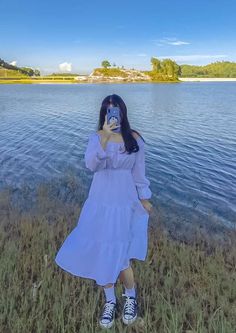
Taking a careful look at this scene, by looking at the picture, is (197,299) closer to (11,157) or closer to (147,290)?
(147,290)

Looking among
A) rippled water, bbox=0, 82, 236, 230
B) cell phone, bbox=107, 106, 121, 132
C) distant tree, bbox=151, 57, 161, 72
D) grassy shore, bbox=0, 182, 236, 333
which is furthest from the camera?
distant tree, bbox=151, 57, 161, 72

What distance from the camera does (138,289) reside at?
4.88 meters

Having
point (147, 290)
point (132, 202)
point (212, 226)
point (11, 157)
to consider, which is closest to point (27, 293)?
point (147, 290)

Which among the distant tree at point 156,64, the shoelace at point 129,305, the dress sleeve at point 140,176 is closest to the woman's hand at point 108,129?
the dress sleeve at point 140,176

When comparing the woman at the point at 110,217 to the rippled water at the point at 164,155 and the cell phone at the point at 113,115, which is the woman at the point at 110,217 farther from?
the rippled water at the point at 164,155

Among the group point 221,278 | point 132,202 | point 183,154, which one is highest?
point 132,202

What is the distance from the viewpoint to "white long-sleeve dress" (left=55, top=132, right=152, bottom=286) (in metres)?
3.82

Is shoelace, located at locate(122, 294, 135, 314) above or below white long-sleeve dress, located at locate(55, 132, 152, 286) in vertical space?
below

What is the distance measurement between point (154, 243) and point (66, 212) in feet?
9.28

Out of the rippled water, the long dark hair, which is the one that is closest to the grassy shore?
the long dark hair

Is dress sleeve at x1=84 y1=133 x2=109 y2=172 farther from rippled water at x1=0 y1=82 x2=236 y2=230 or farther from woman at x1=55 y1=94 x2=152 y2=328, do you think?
rippled water at x1=0 y1=82 x2=236 y2=230

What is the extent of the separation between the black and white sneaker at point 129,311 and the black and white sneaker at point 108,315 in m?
0.13

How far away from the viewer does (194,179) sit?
1274 cm

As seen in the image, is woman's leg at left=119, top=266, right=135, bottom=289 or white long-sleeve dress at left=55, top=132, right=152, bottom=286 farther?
woman's leg at left=119, top=266, right=135, bottom=289
